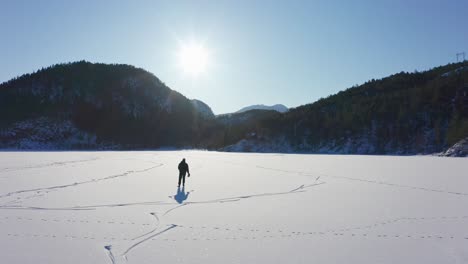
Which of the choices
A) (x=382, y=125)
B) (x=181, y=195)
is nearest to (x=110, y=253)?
(x=181, y=195)

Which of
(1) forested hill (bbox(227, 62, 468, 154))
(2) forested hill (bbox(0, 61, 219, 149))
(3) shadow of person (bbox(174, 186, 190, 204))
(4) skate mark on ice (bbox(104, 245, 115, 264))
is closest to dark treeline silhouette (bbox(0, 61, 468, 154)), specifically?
(1) forested hill (bbox(227, 62, 468, 154))

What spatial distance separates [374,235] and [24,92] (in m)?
170

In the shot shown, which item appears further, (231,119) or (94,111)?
(231,119)

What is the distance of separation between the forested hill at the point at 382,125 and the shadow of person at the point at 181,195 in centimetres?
5555

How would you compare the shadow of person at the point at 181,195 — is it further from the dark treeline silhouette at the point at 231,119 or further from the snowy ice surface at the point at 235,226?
the dark treeline silhouette at the point at 231,119

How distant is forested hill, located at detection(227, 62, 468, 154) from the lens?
206ft

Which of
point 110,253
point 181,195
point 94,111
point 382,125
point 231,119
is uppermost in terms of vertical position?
point 231,119

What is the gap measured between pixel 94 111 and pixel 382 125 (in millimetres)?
129053

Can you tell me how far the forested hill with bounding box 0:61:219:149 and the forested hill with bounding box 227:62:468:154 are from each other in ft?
182

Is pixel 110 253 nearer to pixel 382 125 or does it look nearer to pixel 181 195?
pixel 181 195

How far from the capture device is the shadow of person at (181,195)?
10.1 meters

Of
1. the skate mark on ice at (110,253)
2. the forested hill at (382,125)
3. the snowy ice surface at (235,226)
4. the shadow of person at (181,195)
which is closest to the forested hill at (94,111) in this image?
the forested hill at (382,125)

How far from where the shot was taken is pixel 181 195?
1111cm

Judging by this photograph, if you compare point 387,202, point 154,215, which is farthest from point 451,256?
point 154,215
